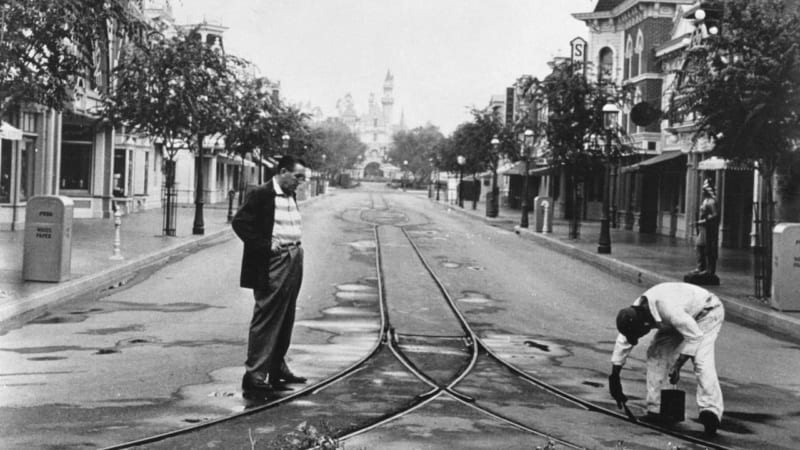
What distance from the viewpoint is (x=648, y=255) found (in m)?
28.3

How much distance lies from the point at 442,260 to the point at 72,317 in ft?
41.3

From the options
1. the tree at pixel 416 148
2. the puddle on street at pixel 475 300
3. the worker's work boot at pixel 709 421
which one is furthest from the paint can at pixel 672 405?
the tree at pixel 416 148

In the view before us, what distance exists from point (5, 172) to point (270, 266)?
76.2 ft

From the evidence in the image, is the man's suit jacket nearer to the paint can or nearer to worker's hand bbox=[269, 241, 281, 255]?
worker's hand bbox=[269, 241, 281, 255]

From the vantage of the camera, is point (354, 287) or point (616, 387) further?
point (354, 287)

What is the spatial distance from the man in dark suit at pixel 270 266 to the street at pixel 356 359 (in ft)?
1.30

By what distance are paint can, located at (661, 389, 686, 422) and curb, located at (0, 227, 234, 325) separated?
819 centimetres

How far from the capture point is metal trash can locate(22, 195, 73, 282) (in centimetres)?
1614

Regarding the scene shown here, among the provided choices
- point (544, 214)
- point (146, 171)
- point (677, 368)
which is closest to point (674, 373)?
point (677, 368)

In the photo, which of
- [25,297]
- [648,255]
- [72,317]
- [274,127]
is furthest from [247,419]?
[274,127]

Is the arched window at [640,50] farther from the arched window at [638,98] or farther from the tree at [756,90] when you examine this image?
the tree at [756,90]

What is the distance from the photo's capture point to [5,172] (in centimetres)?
2952

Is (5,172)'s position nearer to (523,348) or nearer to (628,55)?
(523,348)

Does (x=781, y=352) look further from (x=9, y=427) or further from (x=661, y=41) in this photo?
(x=661, y=41)
